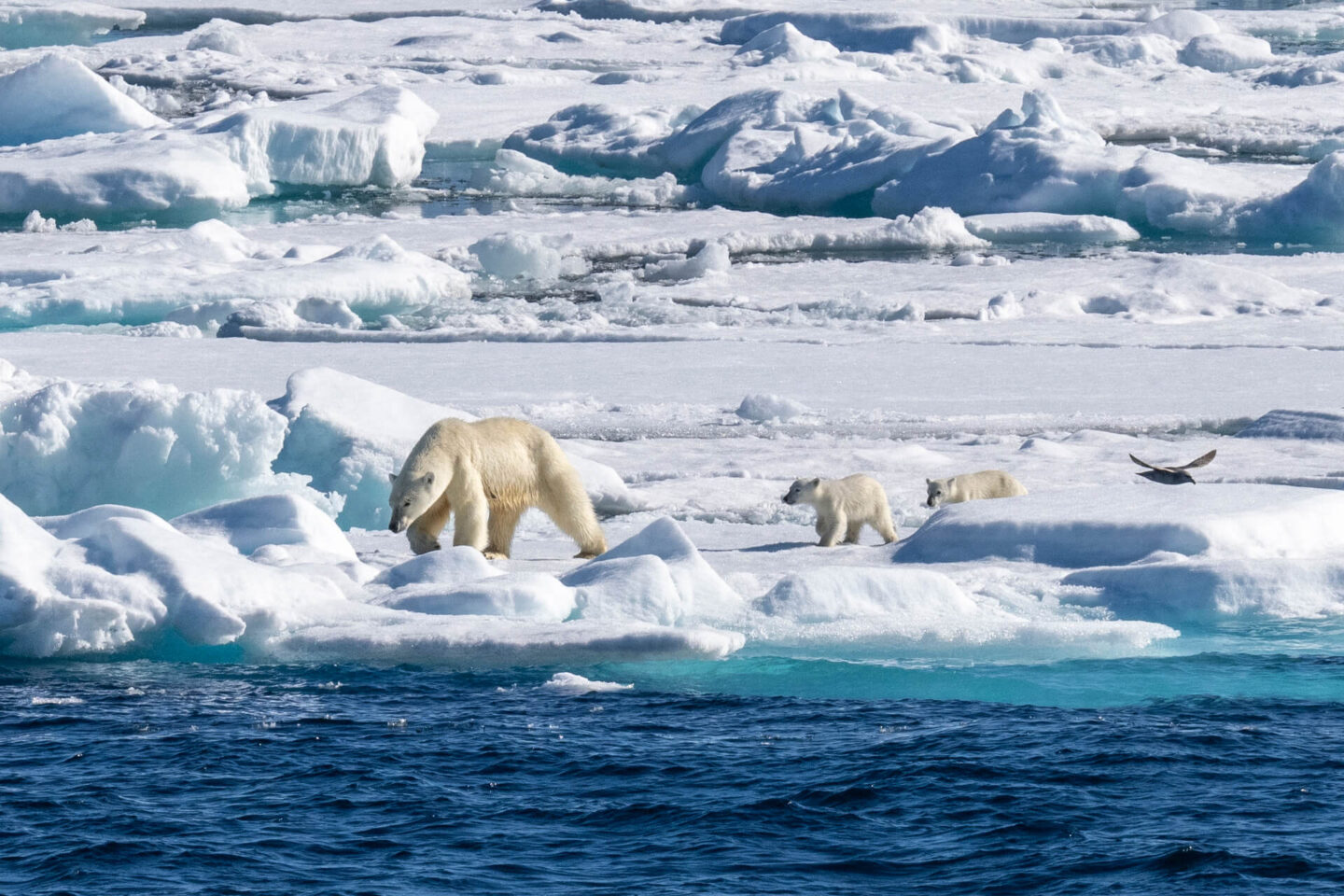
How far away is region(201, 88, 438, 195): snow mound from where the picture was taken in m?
23.0

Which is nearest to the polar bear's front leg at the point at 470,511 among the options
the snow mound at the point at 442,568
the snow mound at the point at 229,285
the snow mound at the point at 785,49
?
the snow mound at the point at 442,568

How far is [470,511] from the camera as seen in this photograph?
776 centimetres

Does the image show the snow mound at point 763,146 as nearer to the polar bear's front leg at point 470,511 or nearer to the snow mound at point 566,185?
the snow mound at point 566,185

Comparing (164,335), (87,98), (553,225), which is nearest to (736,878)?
(164,335)

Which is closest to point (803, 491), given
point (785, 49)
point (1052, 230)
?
point (1052, 230)

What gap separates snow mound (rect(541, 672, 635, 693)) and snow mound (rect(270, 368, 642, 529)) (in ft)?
9.86

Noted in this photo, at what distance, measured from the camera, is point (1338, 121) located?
27.1 meters

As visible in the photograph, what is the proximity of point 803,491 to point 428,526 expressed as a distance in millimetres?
2031

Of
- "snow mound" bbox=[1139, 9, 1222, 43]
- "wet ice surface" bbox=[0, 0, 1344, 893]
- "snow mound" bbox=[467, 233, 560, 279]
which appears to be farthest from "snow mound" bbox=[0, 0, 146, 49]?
"snow mound" bbox=[467, 233, 560, 279]

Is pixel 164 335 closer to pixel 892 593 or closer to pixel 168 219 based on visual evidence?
pixel 168 219

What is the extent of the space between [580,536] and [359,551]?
3.68 ft

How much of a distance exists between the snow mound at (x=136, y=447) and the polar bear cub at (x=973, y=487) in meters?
3.32

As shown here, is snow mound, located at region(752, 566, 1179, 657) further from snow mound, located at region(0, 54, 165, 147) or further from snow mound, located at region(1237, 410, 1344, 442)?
snow mound, located at region(0, 54, 165, 147)

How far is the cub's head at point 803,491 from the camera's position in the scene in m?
8.93
